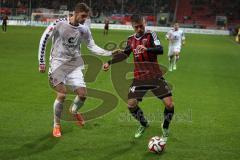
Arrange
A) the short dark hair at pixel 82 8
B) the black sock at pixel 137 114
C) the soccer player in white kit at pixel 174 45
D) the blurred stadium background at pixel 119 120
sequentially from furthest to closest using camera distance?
the soccer player in white kit at pixel 174 45 → the black sock at pixel 137 114 → the short dark hair at pixel 82 8 → the blurred stadium background at pixel 119 120

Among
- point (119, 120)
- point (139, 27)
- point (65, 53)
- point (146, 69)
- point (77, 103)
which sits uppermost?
point (139, 27)

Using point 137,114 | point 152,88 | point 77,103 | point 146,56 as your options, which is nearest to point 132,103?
point 137,114

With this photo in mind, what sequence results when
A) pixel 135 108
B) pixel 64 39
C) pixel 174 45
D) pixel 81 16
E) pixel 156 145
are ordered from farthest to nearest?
pixel 174 45 < pixel 64 39 < pixel 135 108 < pixel 81 16 < pixel 156 145

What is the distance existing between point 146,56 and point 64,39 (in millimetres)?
1830

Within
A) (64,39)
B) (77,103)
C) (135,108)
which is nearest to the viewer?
(135,108)

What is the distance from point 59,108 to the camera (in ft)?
31.0

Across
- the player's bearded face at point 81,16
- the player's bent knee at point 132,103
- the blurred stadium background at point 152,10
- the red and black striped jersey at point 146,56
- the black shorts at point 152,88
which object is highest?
the player's bearded face at point 81,16

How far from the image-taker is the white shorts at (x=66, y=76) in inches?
370

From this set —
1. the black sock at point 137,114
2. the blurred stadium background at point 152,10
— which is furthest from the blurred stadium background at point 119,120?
the blurred stadium background at point 152,10

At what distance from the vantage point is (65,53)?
9484 millimetres

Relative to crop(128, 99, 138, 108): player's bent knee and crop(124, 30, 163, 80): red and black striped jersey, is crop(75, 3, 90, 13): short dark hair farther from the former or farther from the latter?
crop(128, 99, 138, 108): player's bent knee

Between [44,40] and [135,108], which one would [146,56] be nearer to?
[135,108]

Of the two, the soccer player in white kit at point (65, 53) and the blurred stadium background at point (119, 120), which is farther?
the soccer player in white kit at point (65, 53)

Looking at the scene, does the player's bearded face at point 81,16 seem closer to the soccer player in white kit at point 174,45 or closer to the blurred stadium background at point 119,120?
the blurred stadium background at point 119,120
